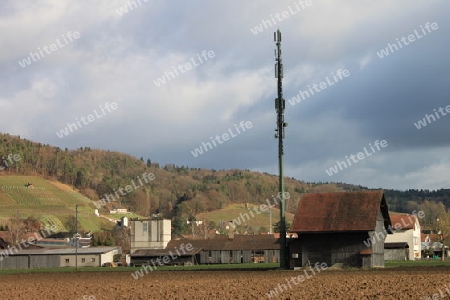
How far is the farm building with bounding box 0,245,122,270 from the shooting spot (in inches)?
3681

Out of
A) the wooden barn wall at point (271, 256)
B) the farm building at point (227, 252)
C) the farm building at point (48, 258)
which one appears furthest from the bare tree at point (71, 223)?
the wooden barn wall at point (271, 256)

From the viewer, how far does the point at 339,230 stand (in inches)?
2238

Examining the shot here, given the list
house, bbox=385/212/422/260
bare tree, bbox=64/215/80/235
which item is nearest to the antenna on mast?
house, bbox=385/212/422/260

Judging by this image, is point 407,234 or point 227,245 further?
point 407,234

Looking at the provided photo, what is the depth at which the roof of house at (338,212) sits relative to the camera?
56.9 meters

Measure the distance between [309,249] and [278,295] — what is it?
3323 centimetres

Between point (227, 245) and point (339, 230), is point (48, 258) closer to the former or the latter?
point (227, 245)

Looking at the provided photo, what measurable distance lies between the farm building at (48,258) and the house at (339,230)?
44.5 meters

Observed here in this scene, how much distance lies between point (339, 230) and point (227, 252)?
44.0 m


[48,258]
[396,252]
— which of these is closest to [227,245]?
[396,252]

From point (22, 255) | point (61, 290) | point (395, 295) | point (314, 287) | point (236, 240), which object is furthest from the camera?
point (236, 240)

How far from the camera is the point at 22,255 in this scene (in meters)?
94.1

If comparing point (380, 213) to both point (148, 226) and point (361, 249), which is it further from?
point (148, 226)

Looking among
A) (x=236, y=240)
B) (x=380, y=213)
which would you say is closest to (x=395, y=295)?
(x=380, y=213)
